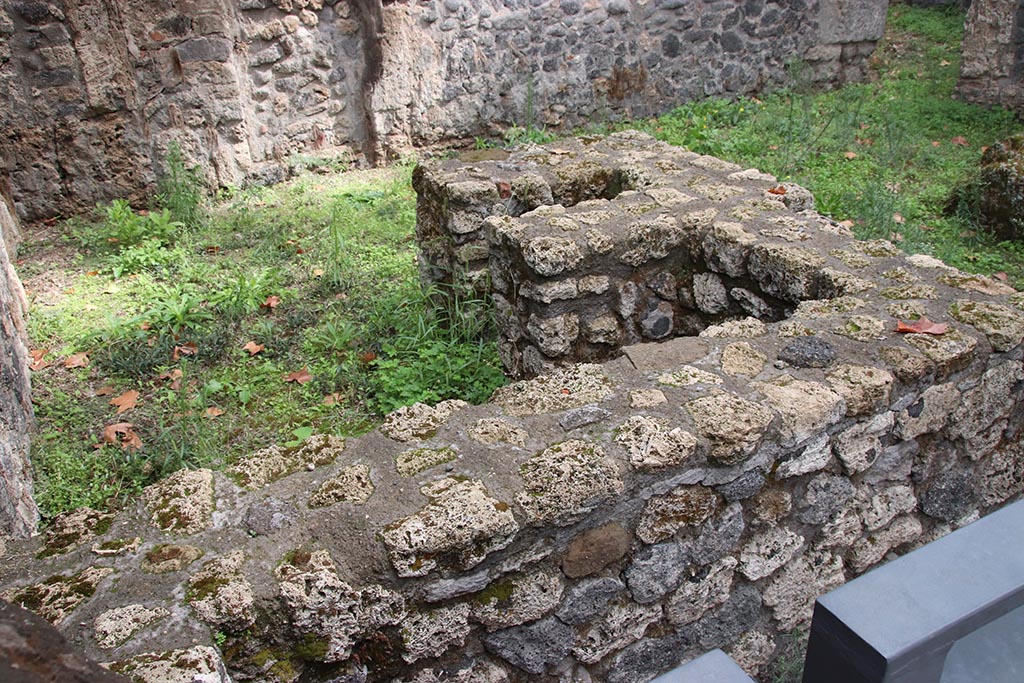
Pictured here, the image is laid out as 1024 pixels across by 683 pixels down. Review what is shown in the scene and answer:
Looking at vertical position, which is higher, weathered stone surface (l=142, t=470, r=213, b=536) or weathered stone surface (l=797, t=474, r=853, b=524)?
weathered stone surface (l=142, t=470, r=213, b=536)

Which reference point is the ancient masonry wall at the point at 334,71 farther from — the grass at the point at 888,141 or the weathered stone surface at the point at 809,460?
the weathered stone surface at the point at 809,460

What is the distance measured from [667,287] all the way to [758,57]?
5171 mm

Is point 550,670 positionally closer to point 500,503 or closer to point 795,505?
point 500,503

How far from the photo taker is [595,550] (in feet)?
6.48

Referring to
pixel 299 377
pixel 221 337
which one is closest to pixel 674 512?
pixel 299 377

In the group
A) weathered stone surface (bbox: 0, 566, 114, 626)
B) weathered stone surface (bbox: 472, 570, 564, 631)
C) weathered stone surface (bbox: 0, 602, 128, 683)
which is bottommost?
weathered stone surface (bbox: 472, 570, 564, 631)

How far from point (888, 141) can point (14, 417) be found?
601cm

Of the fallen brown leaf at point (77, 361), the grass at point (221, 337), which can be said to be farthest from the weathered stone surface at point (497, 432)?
the fallen brown leaf at point (77, 361)

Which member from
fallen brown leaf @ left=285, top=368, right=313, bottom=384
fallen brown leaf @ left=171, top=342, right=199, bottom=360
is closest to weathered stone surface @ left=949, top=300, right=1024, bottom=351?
fallen brown leaf @ left=285, top=368, right=313, bottom=384

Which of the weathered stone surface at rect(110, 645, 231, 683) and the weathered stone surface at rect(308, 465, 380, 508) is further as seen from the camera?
the weathered stone surface at rect(308, 465, 380, 508)

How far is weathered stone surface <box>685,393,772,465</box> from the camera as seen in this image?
6.66ft

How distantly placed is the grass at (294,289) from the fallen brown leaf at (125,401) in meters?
0.03

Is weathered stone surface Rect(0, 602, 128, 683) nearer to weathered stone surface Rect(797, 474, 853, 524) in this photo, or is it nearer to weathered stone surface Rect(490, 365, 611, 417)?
weathered stone surface Rect(490, 365, 611, 417)

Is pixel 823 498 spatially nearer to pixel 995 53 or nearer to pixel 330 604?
pixel 330 604
